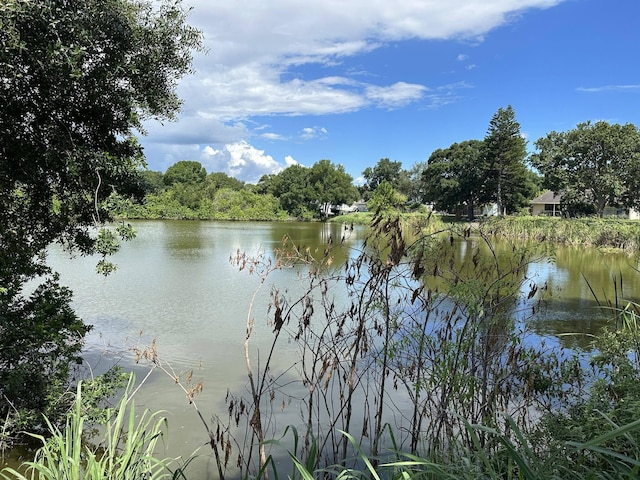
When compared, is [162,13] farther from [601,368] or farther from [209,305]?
[209,305]

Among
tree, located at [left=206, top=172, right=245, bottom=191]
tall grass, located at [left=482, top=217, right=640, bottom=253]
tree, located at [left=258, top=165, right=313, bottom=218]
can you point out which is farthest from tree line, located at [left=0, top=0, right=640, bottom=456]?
tree, located at [left=206, top=172, right=245, bottom=191]

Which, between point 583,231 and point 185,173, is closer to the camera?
point 583,231

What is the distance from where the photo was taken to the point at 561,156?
1468 inches

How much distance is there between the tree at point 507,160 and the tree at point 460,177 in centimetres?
113

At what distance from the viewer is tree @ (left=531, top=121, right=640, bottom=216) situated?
110 feet

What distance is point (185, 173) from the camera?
70.9m

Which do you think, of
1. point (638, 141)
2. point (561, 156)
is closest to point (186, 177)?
point (561, 156)

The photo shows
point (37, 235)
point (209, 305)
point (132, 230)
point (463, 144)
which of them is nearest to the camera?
point (132, 230)

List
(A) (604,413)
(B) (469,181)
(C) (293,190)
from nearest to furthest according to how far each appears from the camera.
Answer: (A) (604,413) → (B) (469,181) → (C) (293,190)

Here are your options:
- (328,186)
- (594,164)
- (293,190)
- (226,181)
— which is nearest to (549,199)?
(594,164)

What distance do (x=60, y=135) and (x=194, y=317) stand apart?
6.49m

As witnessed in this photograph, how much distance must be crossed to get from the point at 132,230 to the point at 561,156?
39198 mm

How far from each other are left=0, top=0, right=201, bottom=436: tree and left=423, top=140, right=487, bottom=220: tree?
43.8 metres

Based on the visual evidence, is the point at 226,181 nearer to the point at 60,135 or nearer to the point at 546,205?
the point at 546,205
